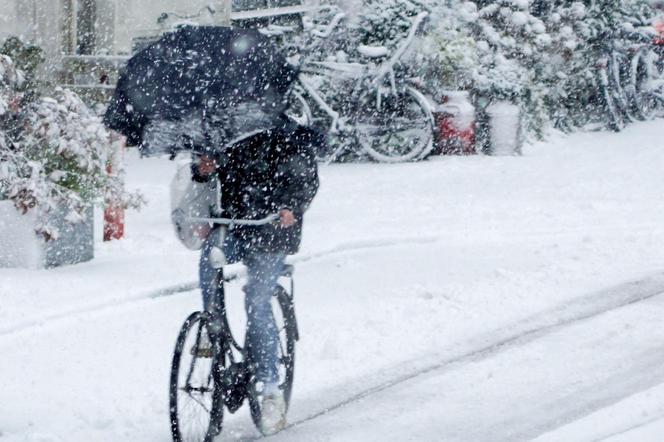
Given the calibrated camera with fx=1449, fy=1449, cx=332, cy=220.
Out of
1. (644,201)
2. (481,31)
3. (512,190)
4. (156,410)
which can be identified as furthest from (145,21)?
(156,410)

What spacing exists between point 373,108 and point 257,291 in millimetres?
9906

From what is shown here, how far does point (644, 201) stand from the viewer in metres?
13.4

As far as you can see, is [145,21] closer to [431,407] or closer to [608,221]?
[608,221]

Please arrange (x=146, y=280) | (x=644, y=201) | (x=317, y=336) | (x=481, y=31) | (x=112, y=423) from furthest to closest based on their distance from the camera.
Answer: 1. (x=481, y=31)
2. (x=644, y=201)
3. (x=146, y=280)
4. (x=317, y=336)
5. (x=112, y=423)

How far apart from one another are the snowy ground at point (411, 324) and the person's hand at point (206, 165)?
1219mm

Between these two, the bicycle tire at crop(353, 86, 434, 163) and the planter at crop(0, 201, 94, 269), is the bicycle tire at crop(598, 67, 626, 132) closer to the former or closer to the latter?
the bicycle tire at crop(353, 86, 434, 163)

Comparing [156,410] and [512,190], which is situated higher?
[156,410]

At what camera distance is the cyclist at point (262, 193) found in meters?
6.10

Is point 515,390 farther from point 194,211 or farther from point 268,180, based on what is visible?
point 194,211

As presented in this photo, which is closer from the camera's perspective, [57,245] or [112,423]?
[112,423]

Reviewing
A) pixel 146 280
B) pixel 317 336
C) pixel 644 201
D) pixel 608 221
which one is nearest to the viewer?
pixel 317 336

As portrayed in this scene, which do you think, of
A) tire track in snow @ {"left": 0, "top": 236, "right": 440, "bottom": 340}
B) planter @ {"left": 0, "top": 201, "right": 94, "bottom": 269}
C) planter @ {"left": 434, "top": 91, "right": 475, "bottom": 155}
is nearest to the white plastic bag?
tire track in snow @ {"left": 0, "top": 236, "right": 440, "bottom": 340}

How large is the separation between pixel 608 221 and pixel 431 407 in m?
5.61

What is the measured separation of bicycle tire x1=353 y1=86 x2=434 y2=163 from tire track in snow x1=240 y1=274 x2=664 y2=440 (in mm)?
6165
